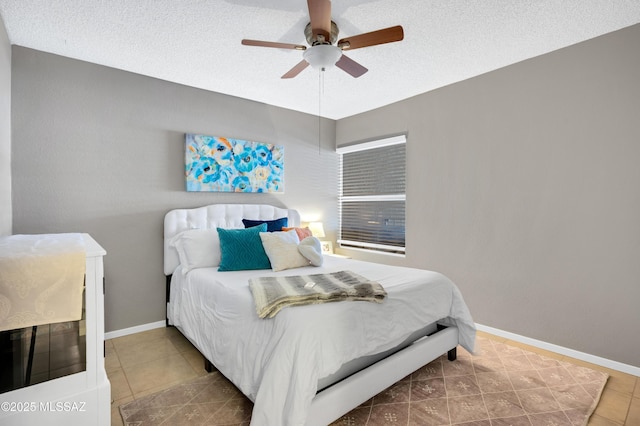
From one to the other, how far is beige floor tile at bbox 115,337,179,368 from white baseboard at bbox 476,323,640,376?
2926 millimetres

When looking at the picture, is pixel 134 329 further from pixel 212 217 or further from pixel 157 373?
pixel 212 217

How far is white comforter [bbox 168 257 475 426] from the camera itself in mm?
1482

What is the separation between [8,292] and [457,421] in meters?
2.23

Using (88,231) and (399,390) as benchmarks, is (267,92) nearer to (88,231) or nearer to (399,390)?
(88,231)

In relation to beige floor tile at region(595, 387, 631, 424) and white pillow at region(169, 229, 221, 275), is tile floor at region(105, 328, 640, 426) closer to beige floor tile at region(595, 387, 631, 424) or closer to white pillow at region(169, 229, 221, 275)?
beige floor tile at region(595, 387, 631, 424)

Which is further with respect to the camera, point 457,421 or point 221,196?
point 221,196

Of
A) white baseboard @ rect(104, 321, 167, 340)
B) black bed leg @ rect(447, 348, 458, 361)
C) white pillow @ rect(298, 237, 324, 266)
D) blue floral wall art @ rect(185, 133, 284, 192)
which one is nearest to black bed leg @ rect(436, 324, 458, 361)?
black bed leg @ rect(447, 348, 458, 361)

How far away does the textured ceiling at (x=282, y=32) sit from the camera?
205cm

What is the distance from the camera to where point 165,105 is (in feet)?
10.6

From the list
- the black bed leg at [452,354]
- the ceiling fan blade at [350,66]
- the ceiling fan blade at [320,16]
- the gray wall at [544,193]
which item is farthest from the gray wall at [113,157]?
the black bed leg at [452,354]

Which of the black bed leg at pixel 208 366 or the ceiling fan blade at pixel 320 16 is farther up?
the ceiling fan blade at pixel 320 16

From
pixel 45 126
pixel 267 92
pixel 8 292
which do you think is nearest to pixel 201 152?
pixel 267 92

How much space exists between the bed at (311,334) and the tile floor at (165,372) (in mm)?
216

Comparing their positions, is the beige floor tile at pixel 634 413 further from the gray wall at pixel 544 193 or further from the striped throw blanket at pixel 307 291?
the striped throw blanket at pixel 307 291
